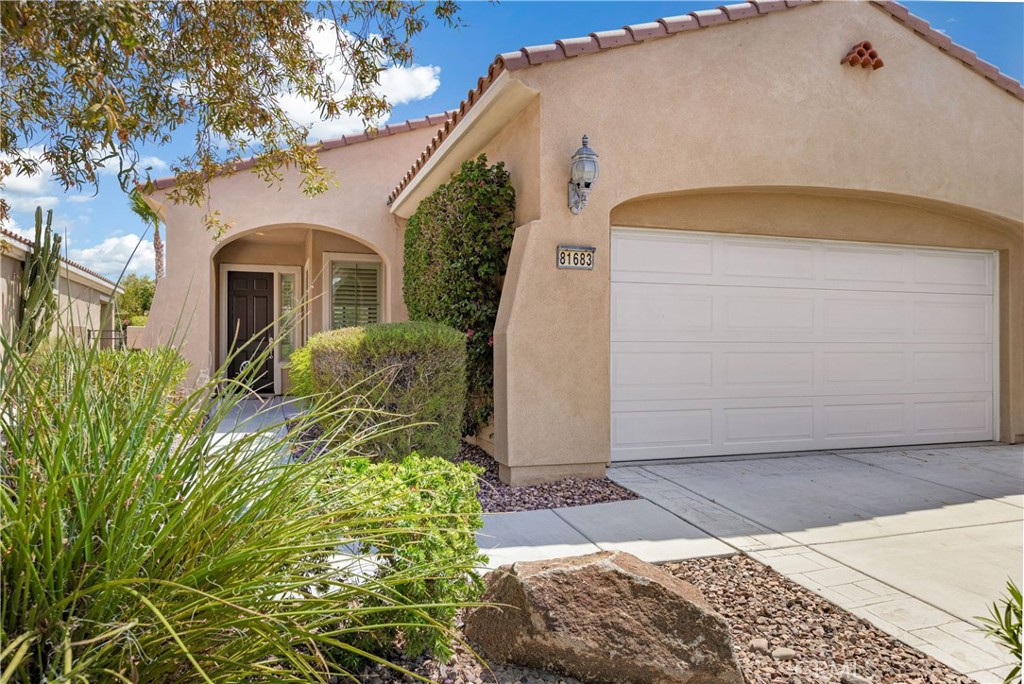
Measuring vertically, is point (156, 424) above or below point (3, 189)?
below

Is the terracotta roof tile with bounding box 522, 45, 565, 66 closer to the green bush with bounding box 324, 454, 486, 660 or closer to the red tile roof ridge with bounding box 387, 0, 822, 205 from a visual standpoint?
the red tile roof ridge with bounding box 387, 0, 822, 205

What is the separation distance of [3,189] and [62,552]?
14.0 feet

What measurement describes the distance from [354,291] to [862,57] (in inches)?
351

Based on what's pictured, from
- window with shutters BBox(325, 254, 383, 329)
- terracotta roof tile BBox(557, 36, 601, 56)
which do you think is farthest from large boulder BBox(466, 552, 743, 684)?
window with shutters BBox(325, 254, 383, 329)

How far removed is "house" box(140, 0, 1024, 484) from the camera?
6.20m

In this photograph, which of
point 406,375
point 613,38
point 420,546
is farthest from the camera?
point 613,38

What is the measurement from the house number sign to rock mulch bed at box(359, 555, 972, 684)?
3130 mm

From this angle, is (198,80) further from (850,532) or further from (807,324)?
(807,324)

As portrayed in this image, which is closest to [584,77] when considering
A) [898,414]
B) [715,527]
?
[715,527]

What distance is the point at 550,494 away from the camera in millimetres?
5809

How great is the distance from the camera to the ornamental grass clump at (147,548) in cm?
167

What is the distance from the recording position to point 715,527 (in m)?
4.84

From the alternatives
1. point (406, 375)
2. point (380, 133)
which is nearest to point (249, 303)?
point (380, 133)

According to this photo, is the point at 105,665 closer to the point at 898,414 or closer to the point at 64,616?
the point at 64,616
